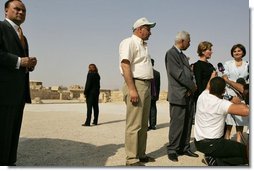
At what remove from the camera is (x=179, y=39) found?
12.9 ft

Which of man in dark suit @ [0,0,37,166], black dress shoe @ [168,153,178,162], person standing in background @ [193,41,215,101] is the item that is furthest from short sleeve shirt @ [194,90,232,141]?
man in dark suit @ [0,0,37,166]

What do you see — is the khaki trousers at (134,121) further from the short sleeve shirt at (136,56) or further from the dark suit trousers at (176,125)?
A: the dark suit trousers at (176,125)

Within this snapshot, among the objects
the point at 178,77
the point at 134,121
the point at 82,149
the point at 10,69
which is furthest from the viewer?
the point at 82,149

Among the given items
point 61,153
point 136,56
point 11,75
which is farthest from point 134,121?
point 11,75

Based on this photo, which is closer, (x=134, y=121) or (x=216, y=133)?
(x=216, y=133)

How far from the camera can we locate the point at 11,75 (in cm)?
288

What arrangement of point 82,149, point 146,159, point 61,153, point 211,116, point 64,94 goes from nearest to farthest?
point 211,116, point 146,159, point 61,153, point 82,149, point 64,94

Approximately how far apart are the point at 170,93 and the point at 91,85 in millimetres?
3564

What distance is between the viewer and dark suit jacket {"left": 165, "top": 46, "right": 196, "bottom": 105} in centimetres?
385

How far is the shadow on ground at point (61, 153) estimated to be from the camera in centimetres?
363

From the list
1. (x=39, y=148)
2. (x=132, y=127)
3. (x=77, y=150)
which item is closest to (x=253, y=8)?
(x=132, y=127)

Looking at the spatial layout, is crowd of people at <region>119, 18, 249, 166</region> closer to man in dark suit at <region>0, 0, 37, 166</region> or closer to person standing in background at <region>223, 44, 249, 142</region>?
person standing in background at <region>223, 44, 249, 142</region>

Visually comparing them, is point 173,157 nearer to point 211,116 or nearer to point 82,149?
point 211,116

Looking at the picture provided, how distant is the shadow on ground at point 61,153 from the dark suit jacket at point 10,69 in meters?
1.04
